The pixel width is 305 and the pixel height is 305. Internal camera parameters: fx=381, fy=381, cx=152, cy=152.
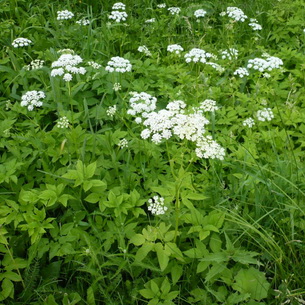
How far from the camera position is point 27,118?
3.69 meters

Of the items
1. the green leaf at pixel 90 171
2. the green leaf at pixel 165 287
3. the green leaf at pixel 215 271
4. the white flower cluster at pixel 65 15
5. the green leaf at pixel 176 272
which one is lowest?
the green leaf at pixel 176 272

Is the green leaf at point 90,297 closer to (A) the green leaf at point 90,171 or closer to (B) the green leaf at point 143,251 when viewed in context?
(B) the green leaf at point 143,251

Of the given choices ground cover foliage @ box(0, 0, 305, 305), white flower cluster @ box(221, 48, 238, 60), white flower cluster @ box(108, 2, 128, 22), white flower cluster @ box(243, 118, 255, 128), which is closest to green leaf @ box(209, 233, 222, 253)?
ground cover foliage @ box(0, 0, 305, 305)

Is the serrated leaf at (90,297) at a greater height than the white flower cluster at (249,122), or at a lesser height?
lesser

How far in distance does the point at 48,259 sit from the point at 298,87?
3.37 metres

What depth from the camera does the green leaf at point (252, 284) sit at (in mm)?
2154

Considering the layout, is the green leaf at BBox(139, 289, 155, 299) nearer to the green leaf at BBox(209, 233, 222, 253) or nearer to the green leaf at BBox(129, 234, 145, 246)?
the green leaf at BBox(129, 234, 145, 246)

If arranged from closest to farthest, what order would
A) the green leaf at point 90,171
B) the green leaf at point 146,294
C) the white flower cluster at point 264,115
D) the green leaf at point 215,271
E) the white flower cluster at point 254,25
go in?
1. the green leaf at point 215,271
2. the green leaf at point 146,294
3. the green leaf at point 90,171
4. the white flower cluster at point 264,115
5. the white flower cluster at point 254,25

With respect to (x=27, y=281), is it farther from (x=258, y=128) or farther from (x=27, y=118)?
(x=258, y=128)

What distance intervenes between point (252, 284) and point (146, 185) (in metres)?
1.12

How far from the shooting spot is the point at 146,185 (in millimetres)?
2982

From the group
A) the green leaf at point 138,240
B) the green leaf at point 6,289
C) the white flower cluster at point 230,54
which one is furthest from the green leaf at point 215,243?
the white flower cluster at point 230,54

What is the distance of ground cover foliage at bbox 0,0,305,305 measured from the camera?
2.32 metres

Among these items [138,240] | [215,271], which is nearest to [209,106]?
[138,240]
